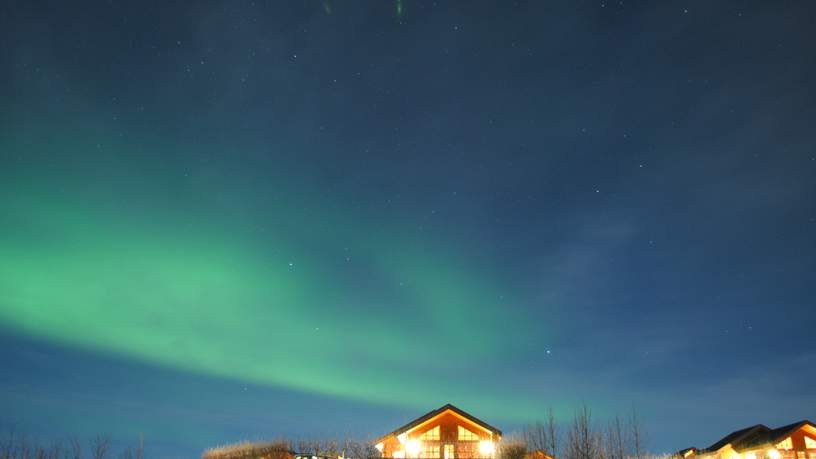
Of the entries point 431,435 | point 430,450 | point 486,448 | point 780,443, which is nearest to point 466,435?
point 486,448

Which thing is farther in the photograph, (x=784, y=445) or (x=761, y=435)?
(x=761, y=435)

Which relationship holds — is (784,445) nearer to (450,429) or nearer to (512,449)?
(512,449)

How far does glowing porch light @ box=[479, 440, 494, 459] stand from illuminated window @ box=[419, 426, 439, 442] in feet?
10.8

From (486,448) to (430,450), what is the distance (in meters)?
4.11

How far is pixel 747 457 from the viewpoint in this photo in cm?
5419

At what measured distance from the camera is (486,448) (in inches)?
1935

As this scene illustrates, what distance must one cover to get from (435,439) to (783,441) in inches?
1055

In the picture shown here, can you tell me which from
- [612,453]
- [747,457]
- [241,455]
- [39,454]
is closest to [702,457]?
[747,457]

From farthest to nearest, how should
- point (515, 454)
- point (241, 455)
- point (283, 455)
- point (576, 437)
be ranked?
point (241, 455), point (283, 455), point (515, 454), point (576, 437)

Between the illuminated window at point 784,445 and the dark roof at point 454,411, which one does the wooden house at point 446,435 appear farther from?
the illuminated window at point 784,445

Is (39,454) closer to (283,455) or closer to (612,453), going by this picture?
(283,455)

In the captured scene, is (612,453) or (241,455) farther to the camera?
(241,455)

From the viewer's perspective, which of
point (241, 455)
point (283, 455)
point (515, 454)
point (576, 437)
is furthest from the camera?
point (241, 455)

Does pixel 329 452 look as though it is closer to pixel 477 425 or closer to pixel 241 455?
→ pixel 241 455
